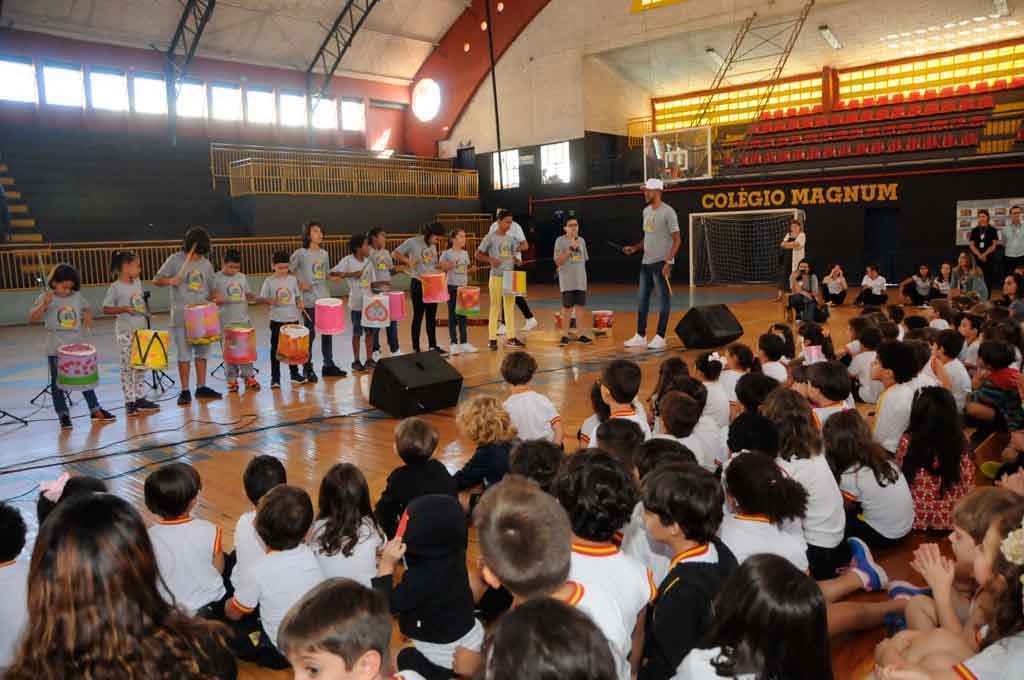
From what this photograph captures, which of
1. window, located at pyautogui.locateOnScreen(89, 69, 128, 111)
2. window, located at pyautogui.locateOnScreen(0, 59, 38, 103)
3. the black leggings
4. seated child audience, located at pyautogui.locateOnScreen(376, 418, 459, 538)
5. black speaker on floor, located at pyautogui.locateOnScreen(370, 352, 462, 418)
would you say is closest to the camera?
seated child audience, located at pyautogui.locateOnScreen(376, 418, 459, 538)

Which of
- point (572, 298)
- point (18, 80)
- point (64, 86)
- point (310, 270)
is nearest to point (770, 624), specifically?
point (310, 270)

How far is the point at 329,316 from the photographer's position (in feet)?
23.0

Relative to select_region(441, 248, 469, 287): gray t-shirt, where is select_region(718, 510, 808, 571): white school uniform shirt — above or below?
below

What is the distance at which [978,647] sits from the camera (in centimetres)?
195

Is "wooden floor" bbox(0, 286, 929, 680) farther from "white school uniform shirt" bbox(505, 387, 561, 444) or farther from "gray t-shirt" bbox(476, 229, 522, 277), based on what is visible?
"gray t-shirt" bbox(476, 229, 522, 277)

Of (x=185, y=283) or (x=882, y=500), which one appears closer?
(x=882, y=500)

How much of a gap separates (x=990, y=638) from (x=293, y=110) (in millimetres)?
24521

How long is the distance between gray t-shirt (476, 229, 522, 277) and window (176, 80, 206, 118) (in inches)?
637

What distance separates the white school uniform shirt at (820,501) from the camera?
9.47 ft

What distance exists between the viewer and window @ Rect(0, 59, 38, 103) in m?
18.5

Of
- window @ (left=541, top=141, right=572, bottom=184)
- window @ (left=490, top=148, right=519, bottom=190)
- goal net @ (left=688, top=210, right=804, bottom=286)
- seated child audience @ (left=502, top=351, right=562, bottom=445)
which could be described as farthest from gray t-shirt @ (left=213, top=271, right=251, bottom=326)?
window @ (left=490, top=148, right=519, bottom=190)

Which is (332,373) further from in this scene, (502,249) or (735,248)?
(735,248)

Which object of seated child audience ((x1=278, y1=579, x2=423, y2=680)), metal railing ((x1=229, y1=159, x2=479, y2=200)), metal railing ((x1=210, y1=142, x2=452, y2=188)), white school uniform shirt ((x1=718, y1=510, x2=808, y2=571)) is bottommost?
white school uniform shirt ((x1=718, y1=510, x2=808, y2=571))

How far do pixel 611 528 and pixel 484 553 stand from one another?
22.5 inches
